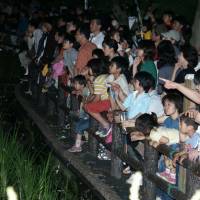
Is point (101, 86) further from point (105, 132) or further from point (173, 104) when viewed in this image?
point (173, 104)

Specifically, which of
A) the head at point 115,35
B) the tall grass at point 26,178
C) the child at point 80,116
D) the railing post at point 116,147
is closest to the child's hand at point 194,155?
the tall grass at point 26,178

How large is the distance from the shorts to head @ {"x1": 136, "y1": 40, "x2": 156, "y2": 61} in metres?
0.71

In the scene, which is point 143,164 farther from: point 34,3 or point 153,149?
point 34,3

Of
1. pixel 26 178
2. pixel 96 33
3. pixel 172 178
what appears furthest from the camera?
pixel 96 33

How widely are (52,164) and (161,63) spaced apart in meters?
1.86

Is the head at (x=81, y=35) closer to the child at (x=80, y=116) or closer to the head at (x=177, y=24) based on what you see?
the child at (x=80, y=116)

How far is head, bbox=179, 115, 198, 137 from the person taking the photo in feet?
17.9

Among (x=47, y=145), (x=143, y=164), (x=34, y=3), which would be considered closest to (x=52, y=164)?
(x=47, y=145)

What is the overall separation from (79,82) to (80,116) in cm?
44

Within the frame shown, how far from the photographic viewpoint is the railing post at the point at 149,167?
6.22 m

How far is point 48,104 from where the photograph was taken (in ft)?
36.7

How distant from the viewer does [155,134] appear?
19.9 feet

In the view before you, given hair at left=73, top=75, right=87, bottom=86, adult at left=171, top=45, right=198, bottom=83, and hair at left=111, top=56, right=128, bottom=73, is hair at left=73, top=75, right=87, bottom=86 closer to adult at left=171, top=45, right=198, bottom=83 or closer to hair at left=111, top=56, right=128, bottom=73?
hair at left=111, top=56, right=128, bottom=73

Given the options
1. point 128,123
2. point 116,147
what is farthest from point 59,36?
point 128,123
